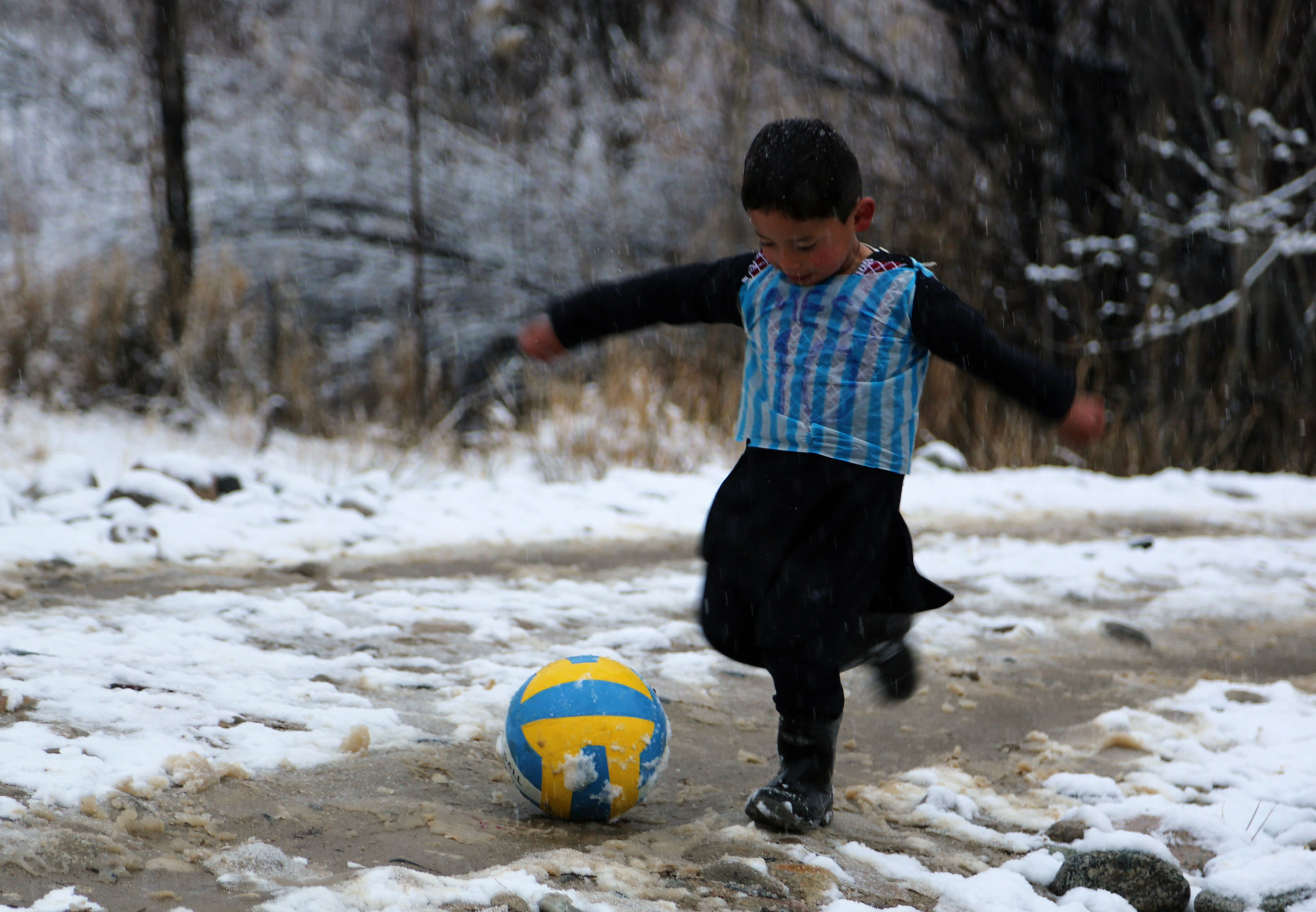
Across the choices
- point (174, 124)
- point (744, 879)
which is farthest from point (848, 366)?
point (174, 124)

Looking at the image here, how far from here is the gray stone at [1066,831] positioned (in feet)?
8.43

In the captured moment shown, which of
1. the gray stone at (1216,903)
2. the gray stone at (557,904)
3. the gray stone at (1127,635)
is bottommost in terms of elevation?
the gray stone at (1216,903)

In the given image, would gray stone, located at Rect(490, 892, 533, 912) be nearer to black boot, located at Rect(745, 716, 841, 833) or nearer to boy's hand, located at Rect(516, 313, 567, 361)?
black boot, located at Rect(745, 716, 841, 833)

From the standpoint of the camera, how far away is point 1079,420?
2492 mm

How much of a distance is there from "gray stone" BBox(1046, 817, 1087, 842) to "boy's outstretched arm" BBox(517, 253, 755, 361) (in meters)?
1.39

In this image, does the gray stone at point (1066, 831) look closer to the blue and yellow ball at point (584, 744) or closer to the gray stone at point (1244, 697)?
the blue and yellow ball at point (584, 744)

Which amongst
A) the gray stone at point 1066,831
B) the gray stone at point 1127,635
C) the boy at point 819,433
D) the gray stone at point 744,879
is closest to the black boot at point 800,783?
the boy at point 819,433

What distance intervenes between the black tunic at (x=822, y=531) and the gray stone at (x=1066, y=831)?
57 cm

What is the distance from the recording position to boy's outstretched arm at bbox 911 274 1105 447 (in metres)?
2.46

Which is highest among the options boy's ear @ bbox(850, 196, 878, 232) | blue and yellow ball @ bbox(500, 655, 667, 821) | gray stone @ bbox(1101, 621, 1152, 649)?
boy's ear @ bbox(850, 196, 878, 232)

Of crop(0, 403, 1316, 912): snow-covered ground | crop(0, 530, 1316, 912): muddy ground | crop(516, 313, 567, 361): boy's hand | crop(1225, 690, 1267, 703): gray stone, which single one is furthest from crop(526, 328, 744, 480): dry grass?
crop(516, 313, 567, 361): boy's hand

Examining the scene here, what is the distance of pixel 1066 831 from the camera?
2.59 metres

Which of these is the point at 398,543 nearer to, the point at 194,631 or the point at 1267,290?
the point at 194,631

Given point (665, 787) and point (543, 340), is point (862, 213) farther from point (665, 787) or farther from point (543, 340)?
point (665, 787)
